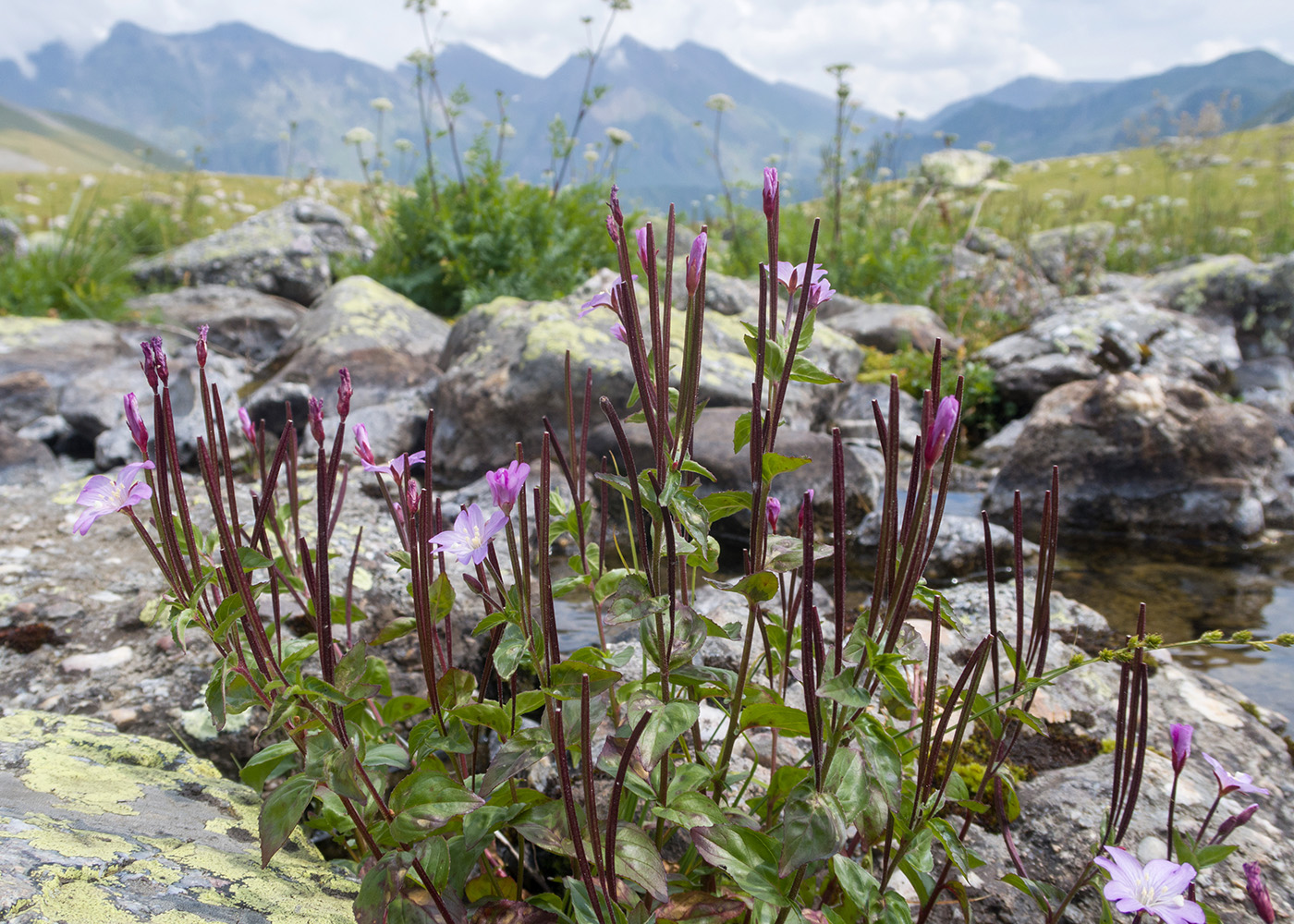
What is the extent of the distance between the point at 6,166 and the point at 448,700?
7393 inches

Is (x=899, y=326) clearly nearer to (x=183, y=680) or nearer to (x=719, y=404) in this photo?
(x=719, y=404)

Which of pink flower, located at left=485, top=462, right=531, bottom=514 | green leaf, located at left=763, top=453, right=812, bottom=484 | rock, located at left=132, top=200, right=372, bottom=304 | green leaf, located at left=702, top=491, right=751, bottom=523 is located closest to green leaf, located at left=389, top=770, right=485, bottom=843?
pink flower, located at left=485, top=462, right=531, bottom=514

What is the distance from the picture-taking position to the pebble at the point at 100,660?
98.4 inches

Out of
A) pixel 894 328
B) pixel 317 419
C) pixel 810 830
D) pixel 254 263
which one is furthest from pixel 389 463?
pixel 254 263

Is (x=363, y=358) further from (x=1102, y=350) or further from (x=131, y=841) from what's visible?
(x=1102, y=350)

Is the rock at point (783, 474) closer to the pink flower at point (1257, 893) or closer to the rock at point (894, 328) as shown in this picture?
the rock at point (894, 328)

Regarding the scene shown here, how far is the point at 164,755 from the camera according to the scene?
6.47 ft

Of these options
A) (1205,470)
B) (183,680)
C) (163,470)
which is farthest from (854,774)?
(1205,470)

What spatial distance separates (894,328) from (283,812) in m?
7.49

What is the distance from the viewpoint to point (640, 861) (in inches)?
48.5

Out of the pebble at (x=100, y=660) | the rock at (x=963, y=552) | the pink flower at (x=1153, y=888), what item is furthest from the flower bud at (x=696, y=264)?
the rock at (x=963, y=552)

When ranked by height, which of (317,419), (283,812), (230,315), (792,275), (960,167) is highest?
(960,167)

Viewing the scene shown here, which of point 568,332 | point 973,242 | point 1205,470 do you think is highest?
point 973,242

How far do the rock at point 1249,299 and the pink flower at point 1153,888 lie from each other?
405 inches
